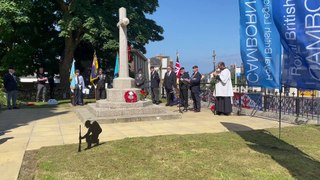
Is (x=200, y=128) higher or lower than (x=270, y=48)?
lower

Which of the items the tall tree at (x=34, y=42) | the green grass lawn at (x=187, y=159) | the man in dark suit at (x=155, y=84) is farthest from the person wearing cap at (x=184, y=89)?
the tall tree at (x=34, y=42)

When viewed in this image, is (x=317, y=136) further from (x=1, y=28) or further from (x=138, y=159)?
(x=1, y=28)

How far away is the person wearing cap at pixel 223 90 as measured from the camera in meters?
13.2

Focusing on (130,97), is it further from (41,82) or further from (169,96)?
(41,82)

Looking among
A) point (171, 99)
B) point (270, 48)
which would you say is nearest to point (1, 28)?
point (171, 99)

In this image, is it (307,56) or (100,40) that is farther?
(100,40)

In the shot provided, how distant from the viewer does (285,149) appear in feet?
24.5

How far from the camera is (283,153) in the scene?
7070 mm

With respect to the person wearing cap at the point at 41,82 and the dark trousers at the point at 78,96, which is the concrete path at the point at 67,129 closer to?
the dark trousers at the point at 78,96

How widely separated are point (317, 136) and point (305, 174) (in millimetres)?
3480

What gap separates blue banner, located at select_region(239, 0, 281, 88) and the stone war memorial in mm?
3957

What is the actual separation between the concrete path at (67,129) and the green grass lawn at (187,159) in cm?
69

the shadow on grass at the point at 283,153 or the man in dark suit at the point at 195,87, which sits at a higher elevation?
the man in dark suit at the point at 195,87

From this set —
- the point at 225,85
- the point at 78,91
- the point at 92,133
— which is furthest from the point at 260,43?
the point at 78,91
